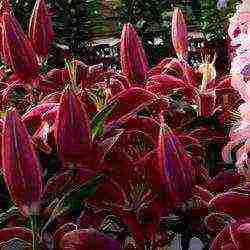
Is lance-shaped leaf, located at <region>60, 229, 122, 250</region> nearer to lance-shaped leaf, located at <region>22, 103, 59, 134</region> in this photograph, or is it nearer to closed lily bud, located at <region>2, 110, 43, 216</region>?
closed lily bud, located at <region>2, 110, 43, 216</region>

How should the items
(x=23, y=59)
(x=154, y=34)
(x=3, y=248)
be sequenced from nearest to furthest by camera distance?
(x=3, y=248) → (x=23, y=59) → (x=154, y=34)

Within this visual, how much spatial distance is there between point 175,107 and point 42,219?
0.94ft

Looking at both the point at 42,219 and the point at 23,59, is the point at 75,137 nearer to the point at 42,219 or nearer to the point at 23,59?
the point at 42,219

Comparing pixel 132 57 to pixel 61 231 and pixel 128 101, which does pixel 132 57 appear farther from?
pixel 61 231

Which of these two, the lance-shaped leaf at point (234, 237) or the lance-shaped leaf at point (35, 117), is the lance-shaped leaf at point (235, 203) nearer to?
the lance-shaped leaf at point (234, 237)

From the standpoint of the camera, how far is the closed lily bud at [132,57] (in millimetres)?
966

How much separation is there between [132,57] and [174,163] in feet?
0.98

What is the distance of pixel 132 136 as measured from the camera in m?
0.83

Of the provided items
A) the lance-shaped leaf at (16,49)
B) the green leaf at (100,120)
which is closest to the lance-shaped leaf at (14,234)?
the green leaf at (100,120)

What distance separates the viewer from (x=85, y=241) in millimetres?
→ 689

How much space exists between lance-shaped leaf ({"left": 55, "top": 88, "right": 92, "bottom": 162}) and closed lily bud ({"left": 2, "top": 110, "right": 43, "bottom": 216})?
45 mm

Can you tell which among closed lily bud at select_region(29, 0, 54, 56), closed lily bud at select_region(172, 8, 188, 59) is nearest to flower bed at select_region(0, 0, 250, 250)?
closed lily bud at select_region(29, 0, 54, 56)

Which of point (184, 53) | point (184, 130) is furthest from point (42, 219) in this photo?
point (184, 53)

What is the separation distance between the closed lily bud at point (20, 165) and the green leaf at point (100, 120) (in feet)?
0.36
